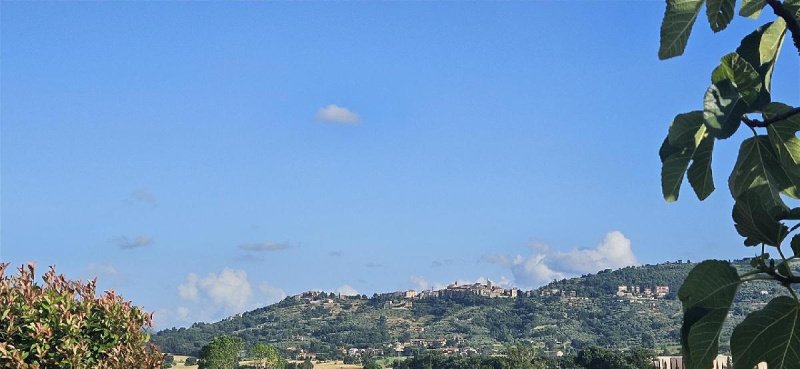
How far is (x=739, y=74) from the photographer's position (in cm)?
156

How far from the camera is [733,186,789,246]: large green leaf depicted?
156 cm

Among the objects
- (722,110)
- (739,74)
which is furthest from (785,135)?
(722,110)

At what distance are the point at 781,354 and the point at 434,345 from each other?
398ft

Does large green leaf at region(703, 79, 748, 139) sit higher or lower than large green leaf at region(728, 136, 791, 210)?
lower

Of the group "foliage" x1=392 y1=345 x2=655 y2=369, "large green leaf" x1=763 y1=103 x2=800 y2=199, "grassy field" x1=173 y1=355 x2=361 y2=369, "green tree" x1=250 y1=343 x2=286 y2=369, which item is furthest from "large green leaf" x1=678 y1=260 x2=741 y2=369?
"grassy field" x1=173 y1=355 x2=361 y2=369

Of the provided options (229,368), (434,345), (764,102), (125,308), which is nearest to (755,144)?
(764,102)

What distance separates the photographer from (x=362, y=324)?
143m

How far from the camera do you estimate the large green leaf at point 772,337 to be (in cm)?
155

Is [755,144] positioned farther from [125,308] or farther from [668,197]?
[125,308]

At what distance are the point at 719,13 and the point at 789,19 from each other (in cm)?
12

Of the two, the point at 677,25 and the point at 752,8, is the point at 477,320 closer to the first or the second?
the point at 752,8

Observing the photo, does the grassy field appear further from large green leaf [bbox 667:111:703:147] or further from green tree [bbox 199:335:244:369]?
large green leaf [bbox 667:111:703:147]

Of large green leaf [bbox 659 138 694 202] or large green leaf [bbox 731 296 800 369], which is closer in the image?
large green leaf [bbox 731 296 800 369]

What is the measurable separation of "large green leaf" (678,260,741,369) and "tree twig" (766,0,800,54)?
43cm
